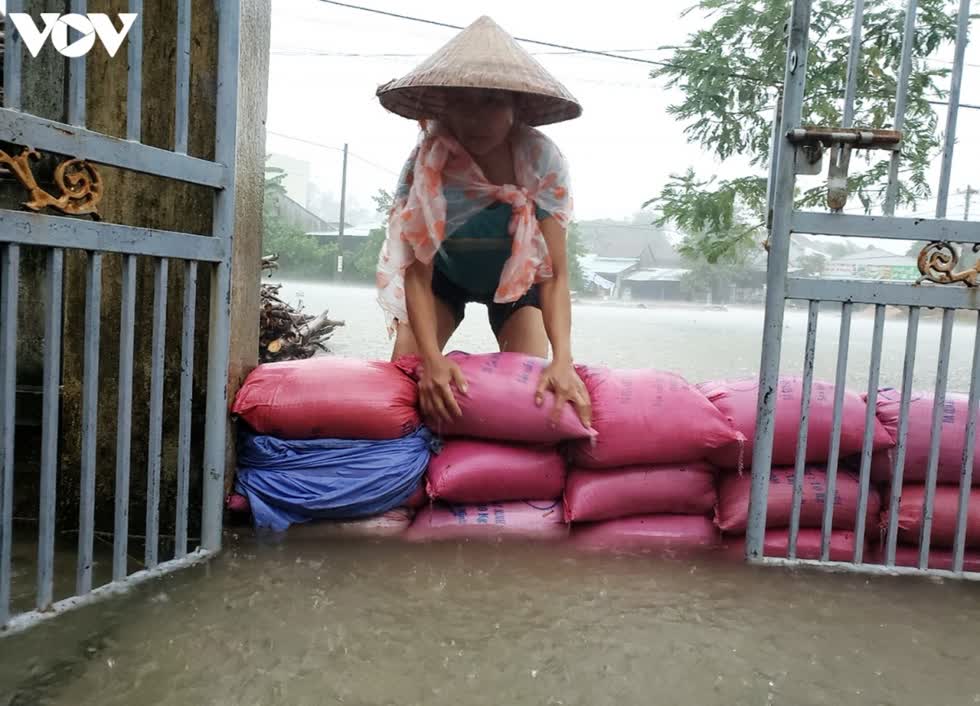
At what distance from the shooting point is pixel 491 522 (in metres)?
2.85

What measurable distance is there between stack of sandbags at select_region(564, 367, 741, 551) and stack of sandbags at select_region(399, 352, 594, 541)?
0.30 feet

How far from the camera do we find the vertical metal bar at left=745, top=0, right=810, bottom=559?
247 centimetres

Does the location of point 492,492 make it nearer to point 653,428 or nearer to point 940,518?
point 653,428

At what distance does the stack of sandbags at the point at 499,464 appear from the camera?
2.83 meters

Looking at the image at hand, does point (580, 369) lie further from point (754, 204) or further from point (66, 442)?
point (754, 204)

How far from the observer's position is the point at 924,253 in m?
2.42

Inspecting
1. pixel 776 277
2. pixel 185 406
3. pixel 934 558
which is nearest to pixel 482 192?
pixel 776 277

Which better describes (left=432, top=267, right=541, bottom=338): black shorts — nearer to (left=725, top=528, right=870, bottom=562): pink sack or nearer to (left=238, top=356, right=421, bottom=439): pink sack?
(left=238, top=356, right=421, bottom=439): pink sack

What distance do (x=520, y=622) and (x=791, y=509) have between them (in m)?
1.11

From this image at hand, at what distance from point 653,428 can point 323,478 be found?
1.17m

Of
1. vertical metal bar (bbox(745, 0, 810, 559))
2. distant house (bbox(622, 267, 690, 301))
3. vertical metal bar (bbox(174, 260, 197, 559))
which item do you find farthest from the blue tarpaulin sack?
distant house (bbox(622, 267, 690, 301))

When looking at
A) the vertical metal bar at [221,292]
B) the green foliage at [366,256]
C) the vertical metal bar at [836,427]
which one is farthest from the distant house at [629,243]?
the vertical metal bar at [221,292]

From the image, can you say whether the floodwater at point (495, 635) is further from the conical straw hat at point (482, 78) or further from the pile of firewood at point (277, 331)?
the pile of firewood at point (277, 331)

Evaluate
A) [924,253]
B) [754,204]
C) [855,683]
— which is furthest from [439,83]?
[754,204]
